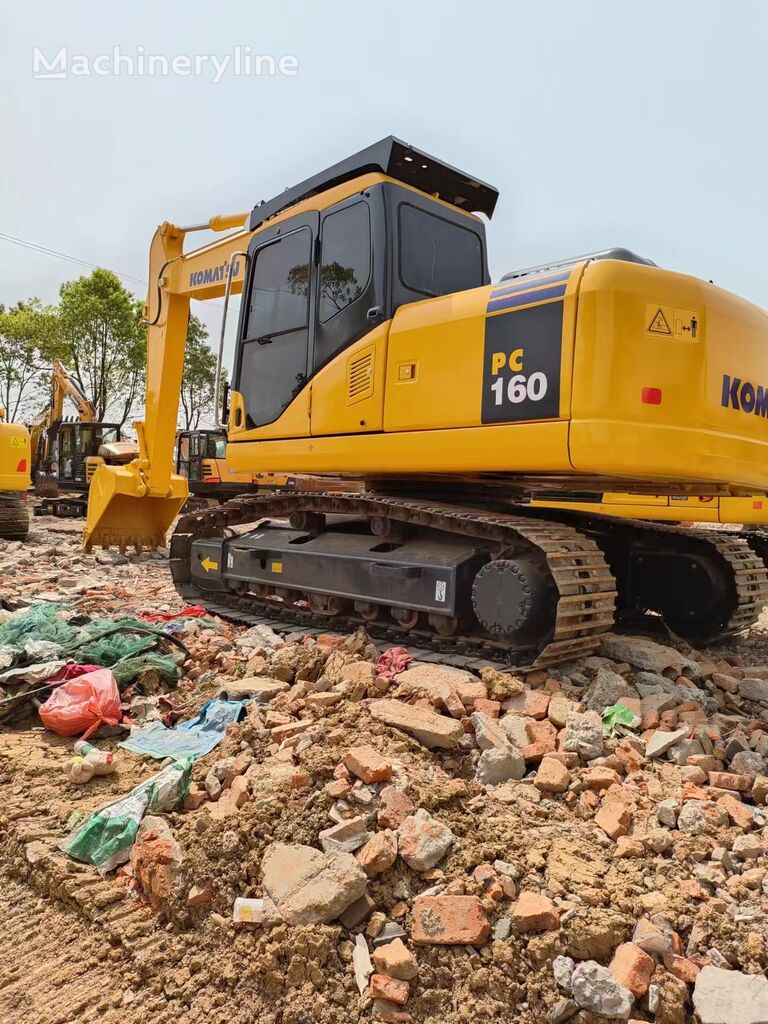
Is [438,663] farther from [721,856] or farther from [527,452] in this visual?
[721,856]

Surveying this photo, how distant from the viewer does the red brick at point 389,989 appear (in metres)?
2.09

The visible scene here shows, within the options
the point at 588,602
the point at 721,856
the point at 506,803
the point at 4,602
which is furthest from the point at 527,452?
the point at 4,602

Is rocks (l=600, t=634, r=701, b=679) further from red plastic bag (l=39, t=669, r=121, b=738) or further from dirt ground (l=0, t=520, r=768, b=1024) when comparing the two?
red plastic bag (l=39, t=669, r=121, b=738)

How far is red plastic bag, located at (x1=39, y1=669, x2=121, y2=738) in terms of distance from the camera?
3797 millimetres

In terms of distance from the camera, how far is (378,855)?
246cm

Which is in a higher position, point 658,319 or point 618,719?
point 658,319

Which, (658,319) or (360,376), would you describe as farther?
(360,376)

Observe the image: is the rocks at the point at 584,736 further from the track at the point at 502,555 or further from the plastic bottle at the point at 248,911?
the plastic bottle at the point at 248,911

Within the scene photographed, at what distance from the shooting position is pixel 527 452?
3906mm

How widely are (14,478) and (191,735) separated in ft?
31.8

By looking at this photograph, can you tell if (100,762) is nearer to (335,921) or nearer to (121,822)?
(121,822)

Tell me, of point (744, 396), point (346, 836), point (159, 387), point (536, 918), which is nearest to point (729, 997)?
point (536, 918)

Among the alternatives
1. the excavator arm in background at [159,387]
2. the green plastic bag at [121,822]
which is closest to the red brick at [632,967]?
the green plastic bag at [121,822]

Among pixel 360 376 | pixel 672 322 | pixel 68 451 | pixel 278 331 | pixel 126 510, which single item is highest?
pixel 278 331
